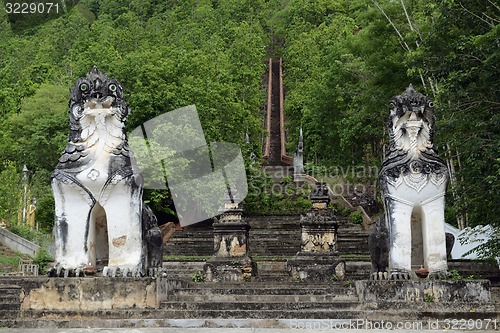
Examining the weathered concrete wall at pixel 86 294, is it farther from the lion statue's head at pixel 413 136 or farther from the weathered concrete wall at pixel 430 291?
the lion statue's head at pixel 413 136

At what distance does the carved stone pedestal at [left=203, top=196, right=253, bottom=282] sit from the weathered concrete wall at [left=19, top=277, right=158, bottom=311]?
5.98 meters

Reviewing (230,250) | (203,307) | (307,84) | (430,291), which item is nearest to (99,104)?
(203,307)

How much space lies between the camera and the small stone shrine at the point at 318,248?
1677 cm

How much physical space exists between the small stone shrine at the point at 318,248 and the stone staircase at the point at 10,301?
6.79 meters

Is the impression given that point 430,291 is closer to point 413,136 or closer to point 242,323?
point 413,136

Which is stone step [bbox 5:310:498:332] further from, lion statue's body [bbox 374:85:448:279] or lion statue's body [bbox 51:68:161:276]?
lion statue's body [bbox 374:85:448:279]

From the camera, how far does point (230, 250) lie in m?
17.6

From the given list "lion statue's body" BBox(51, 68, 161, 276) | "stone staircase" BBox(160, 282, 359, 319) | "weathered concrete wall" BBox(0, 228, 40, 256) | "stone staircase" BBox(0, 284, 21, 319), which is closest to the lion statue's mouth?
"lion statue's body" BBox(51, 68, 161, 276)

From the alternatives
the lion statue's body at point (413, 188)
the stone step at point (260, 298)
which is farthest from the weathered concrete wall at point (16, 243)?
the lion statue's body at point (413, 188)

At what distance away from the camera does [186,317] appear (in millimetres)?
10180

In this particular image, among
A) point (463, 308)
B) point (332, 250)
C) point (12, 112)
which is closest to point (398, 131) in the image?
point (463, 308)

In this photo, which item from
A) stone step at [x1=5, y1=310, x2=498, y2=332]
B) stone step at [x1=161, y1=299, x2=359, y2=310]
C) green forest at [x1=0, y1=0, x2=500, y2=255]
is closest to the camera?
stone step at [x1=5, y1=310, x2=498, y2=332]

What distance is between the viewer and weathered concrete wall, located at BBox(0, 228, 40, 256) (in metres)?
26.0

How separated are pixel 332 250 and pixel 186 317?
26.1ft
